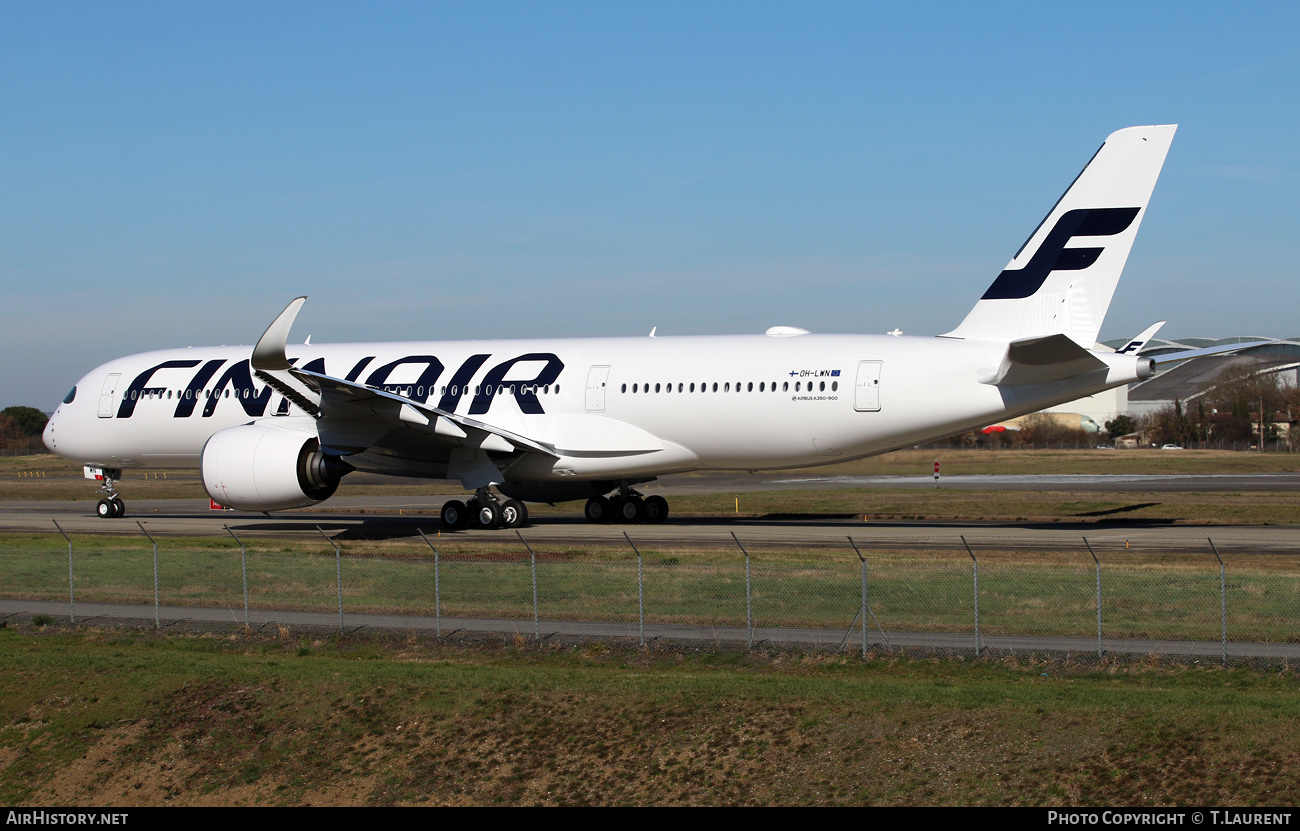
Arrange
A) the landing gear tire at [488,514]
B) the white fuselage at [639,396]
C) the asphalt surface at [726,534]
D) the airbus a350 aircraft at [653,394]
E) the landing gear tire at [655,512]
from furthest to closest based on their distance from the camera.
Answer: the landing gear tire at [655,512], the landing gear tire at [488,514], the white fuselage at [639,396], the airbus a350 aircraft at [653,394], the asphalt surface at [726,534]

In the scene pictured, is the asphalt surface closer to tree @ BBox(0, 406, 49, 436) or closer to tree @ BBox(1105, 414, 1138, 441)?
tree @ BBox(1105, 414, 1138, 441)

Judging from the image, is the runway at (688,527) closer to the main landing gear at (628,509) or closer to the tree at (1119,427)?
the main landing gear at (628,509)

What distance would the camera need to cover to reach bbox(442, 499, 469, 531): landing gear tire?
28.7 m

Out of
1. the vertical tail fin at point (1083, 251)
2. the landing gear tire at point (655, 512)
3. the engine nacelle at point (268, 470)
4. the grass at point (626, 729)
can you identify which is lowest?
the grass at point (626, 729)

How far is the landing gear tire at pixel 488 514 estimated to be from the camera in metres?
28.4

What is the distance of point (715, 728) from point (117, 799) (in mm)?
6438

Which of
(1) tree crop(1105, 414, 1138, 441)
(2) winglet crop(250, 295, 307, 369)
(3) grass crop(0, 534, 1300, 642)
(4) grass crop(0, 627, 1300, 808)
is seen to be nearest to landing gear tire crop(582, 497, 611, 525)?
(3) grass crop(0, 534, 1300, 642)

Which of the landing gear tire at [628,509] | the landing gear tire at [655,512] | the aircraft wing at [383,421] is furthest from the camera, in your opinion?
the landing gear tire at [628,509]

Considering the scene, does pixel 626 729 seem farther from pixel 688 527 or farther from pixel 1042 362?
pixel 688 527

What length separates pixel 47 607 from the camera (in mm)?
18781

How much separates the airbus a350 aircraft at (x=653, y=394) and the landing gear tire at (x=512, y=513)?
0.04 m

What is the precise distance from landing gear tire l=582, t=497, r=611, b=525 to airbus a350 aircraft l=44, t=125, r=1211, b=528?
0.19 feet

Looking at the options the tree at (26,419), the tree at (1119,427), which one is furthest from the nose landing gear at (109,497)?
the tree at (1119,427)

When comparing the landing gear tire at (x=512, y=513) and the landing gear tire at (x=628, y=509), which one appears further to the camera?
the landing gear tire at (x=628, y=509)
